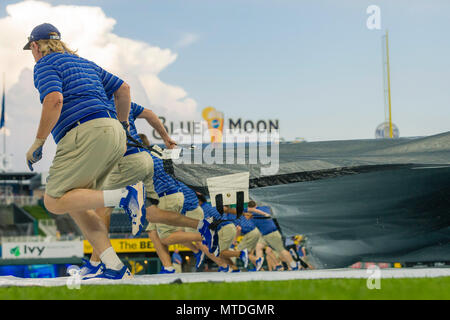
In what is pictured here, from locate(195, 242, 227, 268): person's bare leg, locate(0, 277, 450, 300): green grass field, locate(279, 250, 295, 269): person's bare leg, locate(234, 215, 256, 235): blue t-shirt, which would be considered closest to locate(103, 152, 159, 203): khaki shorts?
locate(0, 277, 450, 300): green grass field

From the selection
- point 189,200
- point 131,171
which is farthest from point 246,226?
point 131,171

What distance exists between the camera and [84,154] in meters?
4.16

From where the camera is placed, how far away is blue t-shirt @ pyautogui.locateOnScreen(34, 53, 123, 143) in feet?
13.8

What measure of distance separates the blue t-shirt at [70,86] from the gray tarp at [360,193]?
7.05 ft

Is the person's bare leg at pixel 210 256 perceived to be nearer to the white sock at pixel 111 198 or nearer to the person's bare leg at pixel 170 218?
the person's bare leg at pixel 170 218

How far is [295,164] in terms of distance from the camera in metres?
6.62

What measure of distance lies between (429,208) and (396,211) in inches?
16.3

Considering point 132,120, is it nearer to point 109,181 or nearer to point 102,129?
point 109,181

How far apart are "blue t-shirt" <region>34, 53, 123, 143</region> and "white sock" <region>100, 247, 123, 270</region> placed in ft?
2.99

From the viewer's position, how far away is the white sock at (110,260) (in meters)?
4.47

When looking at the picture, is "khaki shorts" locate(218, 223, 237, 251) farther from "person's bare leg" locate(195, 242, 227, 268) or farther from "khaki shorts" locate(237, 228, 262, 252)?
"khaki shorts" locate(237, 228, 262, 252)
